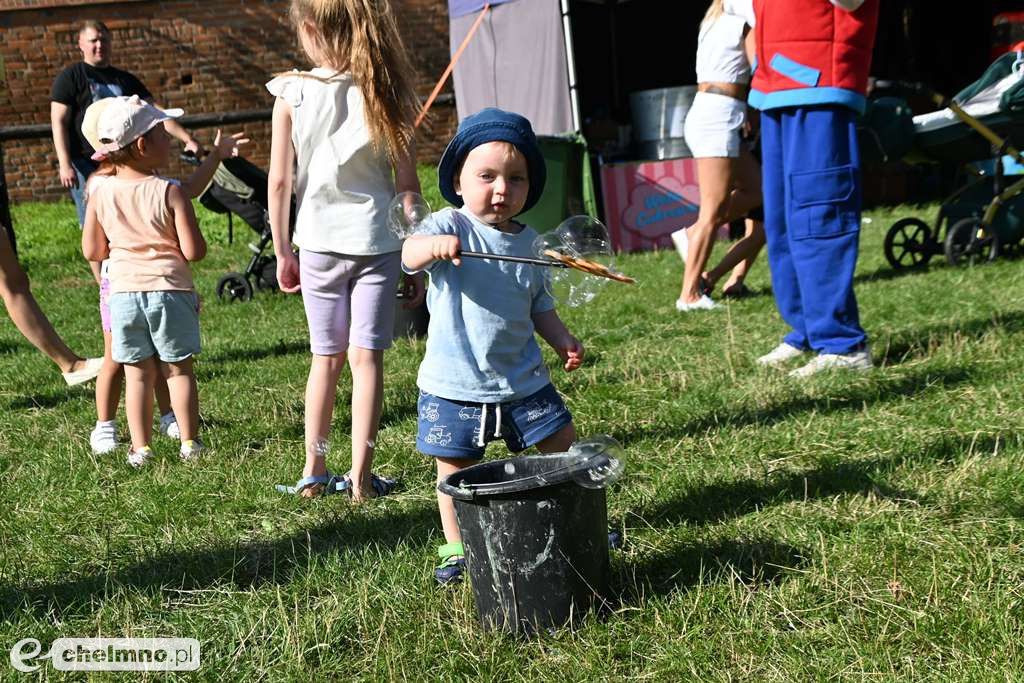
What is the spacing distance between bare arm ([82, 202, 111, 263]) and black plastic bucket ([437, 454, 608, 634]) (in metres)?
2.47

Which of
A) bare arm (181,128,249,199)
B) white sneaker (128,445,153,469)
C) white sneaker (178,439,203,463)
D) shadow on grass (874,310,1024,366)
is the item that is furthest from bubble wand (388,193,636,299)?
A: shadow on grass (874,310,1024,366)

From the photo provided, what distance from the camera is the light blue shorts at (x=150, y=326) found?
4.35m

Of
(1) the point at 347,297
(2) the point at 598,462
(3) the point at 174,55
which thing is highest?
(3) the point at 174,55

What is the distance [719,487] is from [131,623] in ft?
5.92

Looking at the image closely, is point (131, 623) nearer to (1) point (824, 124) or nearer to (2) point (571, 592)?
(2) point (571, 592)

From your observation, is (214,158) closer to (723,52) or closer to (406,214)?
(406,214)

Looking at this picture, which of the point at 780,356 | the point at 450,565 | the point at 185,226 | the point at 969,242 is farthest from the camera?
the point at 969,242

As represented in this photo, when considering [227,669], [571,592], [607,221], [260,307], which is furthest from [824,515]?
[607,221]

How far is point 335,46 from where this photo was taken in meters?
3.69

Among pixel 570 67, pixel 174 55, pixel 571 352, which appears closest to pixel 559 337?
pixel 571 352

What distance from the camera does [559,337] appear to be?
9.92ft

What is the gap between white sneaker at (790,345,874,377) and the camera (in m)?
4.84

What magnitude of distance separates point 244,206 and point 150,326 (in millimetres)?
4474

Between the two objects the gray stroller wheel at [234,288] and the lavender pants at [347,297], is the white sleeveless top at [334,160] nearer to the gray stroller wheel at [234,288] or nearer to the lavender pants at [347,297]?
the lavender pants at [347,297]
